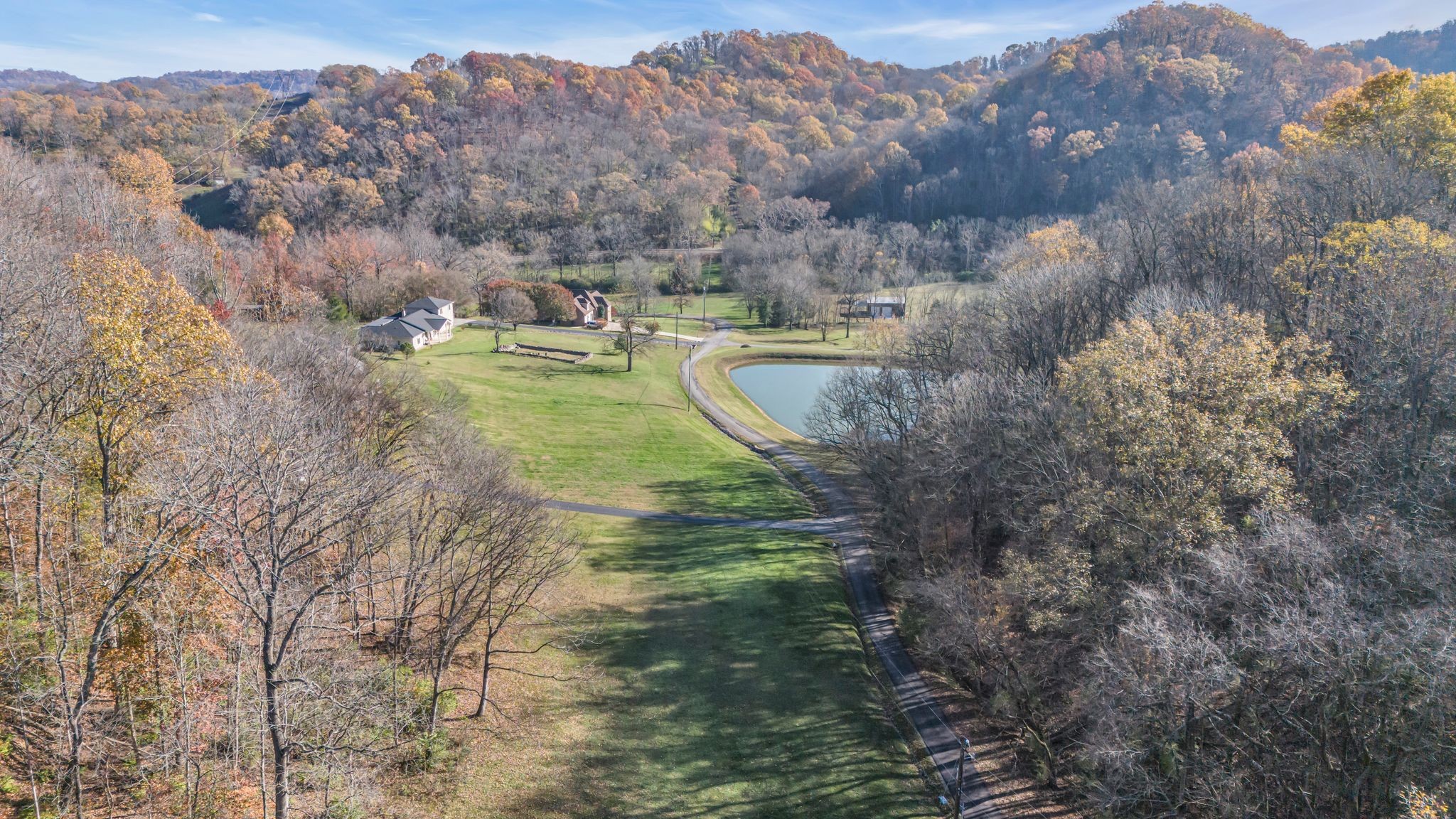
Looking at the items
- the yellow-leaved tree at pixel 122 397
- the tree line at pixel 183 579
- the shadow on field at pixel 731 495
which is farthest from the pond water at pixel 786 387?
the yellow-leaved tree at pixel 122 397

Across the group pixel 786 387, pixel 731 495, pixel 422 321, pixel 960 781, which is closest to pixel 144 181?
pixel 422 321

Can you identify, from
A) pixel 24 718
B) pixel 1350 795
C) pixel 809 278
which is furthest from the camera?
pixel 809 278

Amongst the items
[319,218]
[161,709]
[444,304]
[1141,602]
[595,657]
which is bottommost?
[595,657]

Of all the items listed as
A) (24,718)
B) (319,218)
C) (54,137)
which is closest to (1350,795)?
(24,718)

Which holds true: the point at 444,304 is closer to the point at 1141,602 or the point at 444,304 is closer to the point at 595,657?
the point at 595,657

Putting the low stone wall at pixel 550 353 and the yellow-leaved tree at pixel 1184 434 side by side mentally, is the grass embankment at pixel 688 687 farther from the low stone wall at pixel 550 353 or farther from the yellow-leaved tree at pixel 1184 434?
the low stone wall at pixel 550 353

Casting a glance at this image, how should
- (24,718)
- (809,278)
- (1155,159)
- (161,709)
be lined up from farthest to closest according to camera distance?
(1155,159) → (809,278) → (161,709) → (24,718)

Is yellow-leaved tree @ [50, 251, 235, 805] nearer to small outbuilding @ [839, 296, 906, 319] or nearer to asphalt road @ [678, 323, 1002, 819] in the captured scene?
asphalt road @ [678, 323, 1002, 819]

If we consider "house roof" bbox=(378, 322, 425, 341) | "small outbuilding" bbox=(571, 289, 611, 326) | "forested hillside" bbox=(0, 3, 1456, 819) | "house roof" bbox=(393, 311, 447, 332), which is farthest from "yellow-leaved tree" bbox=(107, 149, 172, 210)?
"small outbuilding" bbox=(571, 289, 611, 326)
